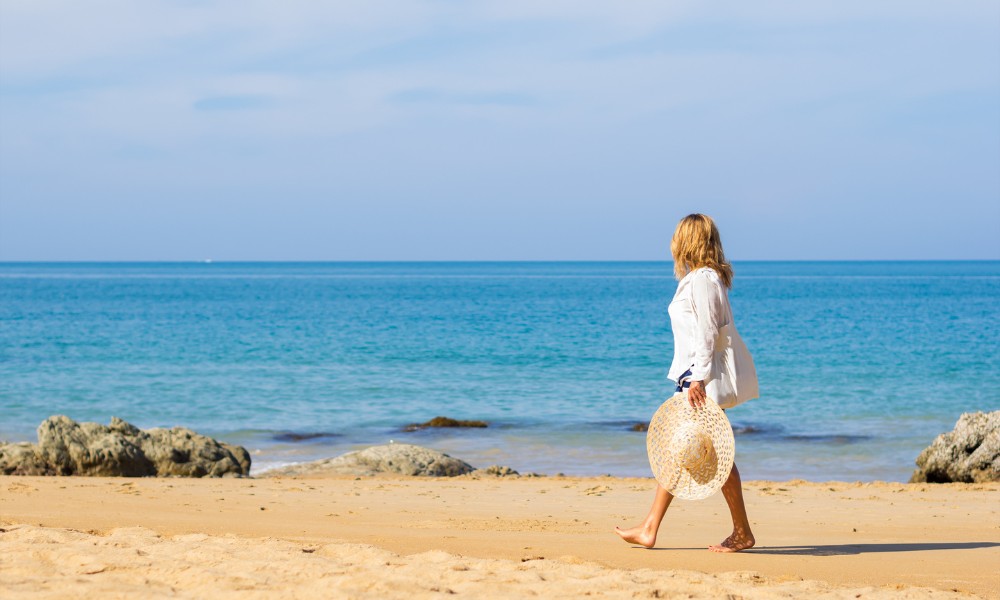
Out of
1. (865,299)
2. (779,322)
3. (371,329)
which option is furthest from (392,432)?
Answer: (865,299)

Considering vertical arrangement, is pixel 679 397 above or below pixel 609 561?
above

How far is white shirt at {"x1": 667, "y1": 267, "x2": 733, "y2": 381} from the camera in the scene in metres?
5.36

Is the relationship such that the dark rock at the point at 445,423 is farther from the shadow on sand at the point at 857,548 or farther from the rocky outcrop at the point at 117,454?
the shadow on sand at the point at 857,548

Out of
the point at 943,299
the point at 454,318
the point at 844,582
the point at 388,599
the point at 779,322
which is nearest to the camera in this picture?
the point at 388,599

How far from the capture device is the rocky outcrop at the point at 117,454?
10945 mm

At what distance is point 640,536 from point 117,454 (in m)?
7.40

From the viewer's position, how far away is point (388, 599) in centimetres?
426

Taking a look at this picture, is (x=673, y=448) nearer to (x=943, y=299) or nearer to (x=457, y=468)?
(x=457, y=468)

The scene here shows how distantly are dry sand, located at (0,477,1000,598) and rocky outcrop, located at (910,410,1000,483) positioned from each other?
1428 mm

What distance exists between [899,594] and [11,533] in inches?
189

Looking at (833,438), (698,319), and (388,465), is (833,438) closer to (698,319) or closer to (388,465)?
(388,465)

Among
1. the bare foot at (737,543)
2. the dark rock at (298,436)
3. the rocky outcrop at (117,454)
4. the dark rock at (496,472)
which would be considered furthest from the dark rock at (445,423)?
the bare foot at (737,543)

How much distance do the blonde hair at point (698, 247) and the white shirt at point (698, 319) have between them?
5cm

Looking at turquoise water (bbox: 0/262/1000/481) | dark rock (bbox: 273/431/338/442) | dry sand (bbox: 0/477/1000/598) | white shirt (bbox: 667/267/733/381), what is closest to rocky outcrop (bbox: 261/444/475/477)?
turquoise water (bbox: 0/262/1000/481)
